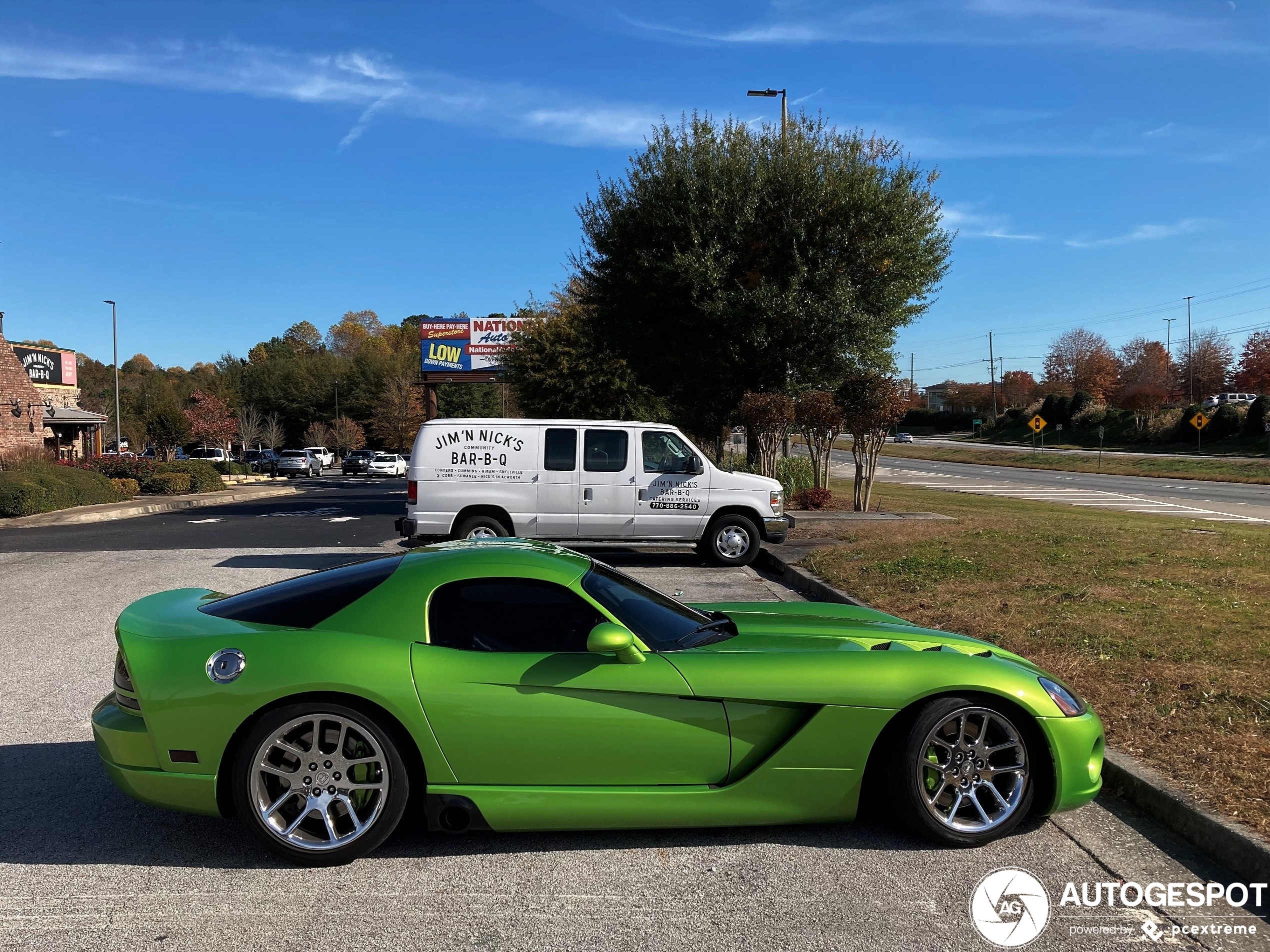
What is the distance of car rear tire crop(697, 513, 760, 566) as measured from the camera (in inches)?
511

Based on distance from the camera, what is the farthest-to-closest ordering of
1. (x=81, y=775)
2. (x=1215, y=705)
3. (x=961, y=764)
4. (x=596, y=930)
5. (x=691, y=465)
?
(x=691, y=465) → (x=1215, y=705) → (x=81, y=775) → (x=961, y=764) → (x=596, y=930)

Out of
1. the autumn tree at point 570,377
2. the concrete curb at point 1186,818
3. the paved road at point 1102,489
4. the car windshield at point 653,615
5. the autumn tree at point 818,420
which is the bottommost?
the paved road at point 1102,489

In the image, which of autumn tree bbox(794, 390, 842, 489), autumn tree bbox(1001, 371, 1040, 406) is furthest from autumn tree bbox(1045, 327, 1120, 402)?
autumn tree bbox(794, 390, 842, 489)

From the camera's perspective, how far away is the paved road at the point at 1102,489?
24922 mm

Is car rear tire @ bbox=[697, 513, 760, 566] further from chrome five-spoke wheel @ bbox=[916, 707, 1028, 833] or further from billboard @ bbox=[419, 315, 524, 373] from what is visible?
billboard @ bbox=[419, 315, 524, 373]

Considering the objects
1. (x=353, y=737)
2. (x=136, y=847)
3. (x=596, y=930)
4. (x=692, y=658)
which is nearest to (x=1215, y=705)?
(x=692, y=658)

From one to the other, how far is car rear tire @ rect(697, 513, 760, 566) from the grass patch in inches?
1386

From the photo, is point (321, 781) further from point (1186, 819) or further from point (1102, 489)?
point (1102, 489)

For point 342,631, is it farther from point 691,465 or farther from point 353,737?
point 691,465

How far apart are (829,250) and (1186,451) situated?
5050 centimetres

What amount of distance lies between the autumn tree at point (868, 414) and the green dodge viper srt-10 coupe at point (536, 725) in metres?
14.7

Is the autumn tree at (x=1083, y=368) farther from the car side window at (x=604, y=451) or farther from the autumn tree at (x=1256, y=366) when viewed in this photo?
the car side window at (x=604, y=451)

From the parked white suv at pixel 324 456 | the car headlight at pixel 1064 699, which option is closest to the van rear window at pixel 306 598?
the car headlight at pixel 1064 699

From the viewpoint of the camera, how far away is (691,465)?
12.9 metres
